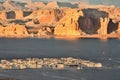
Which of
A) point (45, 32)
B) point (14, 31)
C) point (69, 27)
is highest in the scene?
point (69, 27)

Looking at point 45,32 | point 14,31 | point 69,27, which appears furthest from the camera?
point 69,27

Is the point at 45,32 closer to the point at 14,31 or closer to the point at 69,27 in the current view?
the point at 69,27

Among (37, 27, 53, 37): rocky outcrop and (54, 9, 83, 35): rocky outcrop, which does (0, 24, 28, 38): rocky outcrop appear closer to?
(37, 27, 53, 37): rocky outcrop

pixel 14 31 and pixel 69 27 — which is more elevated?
pixel 69 27

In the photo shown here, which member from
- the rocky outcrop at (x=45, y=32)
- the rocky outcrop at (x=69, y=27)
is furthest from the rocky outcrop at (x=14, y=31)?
the rocky outcrop at (x=69, y=27)

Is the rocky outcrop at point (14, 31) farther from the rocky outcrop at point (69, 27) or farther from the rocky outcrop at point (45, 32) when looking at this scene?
the rocky outcrop at point (69, 27)

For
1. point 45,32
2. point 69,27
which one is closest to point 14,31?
point 45,32

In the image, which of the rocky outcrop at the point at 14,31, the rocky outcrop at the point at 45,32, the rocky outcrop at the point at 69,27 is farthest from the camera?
the rocky outcrop at the point at 69,27

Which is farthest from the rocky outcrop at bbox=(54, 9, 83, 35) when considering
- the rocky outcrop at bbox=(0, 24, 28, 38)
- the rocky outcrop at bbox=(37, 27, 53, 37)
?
the rocky outcrop at bbox=(0, 24, 28, 38)

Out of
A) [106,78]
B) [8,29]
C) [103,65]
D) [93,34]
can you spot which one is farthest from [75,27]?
[106,78]
